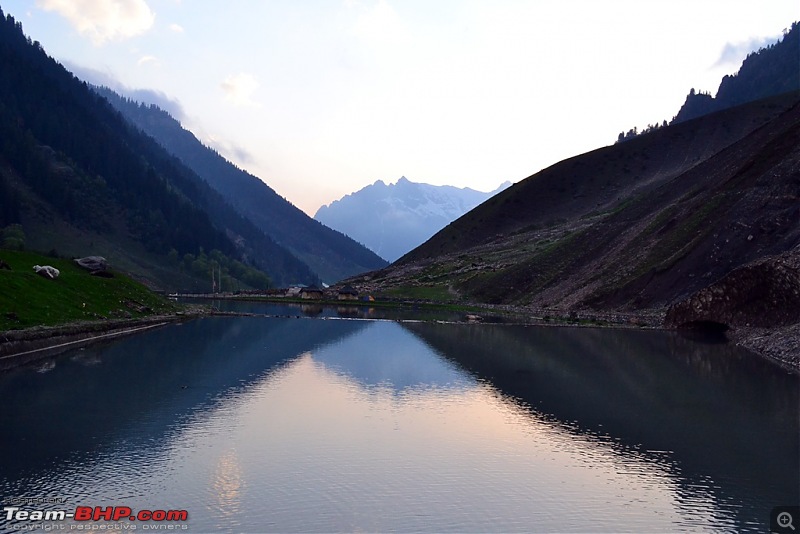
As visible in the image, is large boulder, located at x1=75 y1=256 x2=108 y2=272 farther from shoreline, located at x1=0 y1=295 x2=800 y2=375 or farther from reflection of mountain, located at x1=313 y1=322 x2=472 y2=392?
reflection of mountain, located at x1=313 y1=322 x2=472 y2=392

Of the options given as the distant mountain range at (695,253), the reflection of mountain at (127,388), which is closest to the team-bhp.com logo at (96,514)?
the reflection of mountain at (127,388)

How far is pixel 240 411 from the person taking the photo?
37781 millimetres

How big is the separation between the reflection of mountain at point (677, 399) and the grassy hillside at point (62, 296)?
40293 mm

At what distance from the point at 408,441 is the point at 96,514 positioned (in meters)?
15.1

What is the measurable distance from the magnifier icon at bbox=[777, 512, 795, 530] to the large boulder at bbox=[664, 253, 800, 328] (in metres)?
50.9

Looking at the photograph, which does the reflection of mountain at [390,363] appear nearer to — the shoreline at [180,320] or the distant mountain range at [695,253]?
the shoreline at [180,320]

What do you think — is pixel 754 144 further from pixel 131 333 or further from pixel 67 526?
pixel 67 526

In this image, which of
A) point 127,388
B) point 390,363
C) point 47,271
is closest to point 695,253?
point 390,363

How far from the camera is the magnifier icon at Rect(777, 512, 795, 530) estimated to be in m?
22.2

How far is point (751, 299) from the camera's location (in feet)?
249

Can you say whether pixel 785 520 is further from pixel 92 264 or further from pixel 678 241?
pixel 678 241

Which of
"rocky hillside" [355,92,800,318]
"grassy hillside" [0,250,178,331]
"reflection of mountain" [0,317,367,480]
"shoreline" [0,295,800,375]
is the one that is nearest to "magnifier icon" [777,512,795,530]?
"reflection of mountain" [0,317,367,480]

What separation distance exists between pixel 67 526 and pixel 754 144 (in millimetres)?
154899

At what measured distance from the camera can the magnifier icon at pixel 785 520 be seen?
22.2 metres
